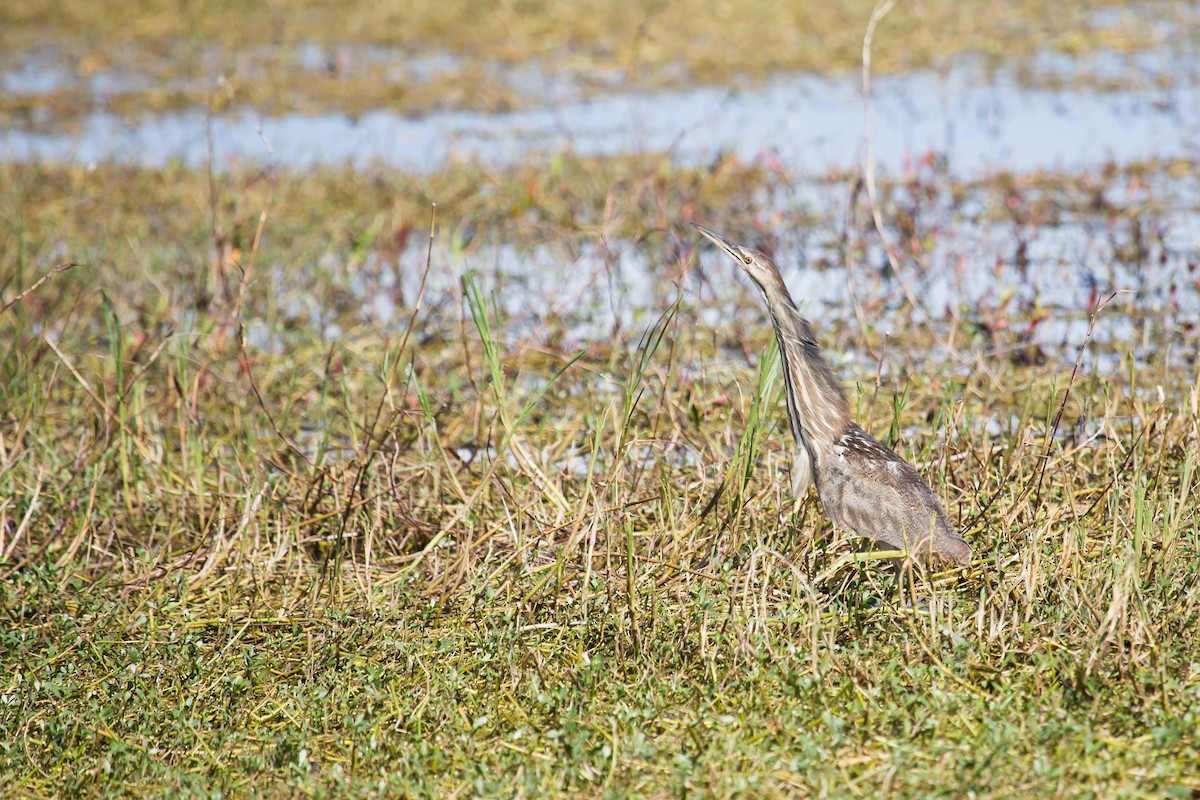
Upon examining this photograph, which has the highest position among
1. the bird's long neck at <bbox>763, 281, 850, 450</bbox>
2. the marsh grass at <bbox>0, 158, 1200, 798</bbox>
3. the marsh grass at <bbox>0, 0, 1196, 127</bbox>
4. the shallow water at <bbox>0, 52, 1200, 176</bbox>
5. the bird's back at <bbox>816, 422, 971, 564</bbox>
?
the marsh grass at <bbox>0, 0, 1196, 127</bbox>

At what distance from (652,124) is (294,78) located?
123 inches

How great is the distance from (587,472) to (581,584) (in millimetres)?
596

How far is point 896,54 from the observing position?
1079 centimetres

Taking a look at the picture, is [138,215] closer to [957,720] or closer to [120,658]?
[120,658]

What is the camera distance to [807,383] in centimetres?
348

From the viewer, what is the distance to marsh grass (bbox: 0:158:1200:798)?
278 centimetres

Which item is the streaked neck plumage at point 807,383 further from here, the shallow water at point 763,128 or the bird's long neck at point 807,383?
the shallow water at point 763,128

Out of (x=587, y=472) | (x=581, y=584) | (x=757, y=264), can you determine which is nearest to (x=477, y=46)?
(x=587, y=472)

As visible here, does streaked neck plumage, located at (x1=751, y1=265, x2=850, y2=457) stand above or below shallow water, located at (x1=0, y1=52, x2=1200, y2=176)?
below

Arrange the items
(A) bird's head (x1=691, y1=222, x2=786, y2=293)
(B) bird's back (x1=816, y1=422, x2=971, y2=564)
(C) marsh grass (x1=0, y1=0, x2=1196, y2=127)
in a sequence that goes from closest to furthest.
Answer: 1. (B) bird's back (x1=816, y1=422, x2=971, y2=564)
2. (A) bird's head (x1=691, y1=222, x2=786, y2=293)
3. (C) marsh grass (x1=0, y1=0, x2=1196, y2=127)

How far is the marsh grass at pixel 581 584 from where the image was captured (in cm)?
278

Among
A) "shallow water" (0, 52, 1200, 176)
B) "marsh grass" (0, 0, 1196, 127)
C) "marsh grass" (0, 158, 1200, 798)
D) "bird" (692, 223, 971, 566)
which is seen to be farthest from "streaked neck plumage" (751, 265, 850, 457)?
"marsh grass" (0, 0, 1196, 127)

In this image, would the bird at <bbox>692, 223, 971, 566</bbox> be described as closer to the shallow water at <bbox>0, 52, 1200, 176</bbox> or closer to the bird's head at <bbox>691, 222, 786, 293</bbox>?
the bird's head at <bbox>691, 222, 786, 293</bbox>

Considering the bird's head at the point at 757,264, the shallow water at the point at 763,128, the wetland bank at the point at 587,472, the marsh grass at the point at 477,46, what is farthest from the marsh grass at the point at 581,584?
the marsh grass at the point at 477,46
